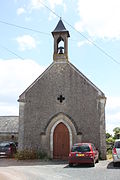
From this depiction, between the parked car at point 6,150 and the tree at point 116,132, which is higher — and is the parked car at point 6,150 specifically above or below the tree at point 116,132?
below

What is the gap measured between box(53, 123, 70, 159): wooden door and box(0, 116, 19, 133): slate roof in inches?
562

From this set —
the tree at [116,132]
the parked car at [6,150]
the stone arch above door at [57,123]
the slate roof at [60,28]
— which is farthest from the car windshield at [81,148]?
the tree at [116,132]

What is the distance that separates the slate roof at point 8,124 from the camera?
112 ft

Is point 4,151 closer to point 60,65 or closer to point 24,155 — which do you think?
point 24,155

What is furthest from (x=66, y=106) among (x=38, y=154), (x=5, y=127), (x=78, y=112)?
(x=5, y=127)

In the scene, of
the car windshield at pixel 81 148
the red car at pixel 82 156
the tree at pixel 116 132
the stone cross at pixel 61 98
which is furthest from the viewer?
the tree at pixel 116 132

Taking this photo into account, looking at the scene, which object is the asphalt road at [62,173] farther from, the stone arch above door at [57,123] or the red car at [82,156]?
the stone arch above door at [57,123]

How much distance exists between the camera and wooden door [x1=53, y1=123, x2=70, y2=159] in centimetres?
2050

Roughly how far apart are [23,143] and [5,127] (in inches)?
585

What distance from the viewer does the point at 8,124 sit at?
35562mm

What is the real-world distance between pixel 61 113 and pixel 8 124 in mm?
16718

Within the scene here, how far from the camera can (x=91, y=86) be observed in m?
21.0

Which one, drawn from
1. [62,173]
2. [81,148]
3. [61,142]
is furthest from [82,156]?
[61,142]

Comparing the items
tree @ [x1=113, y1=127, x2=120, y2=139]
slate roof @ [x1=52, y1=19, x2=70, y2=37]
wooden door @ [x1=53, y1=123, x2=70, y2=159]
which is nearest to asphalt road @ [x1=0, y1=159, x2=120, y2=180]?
wooden door @ [x1=53, y1=123, x2=70, y2=159]
